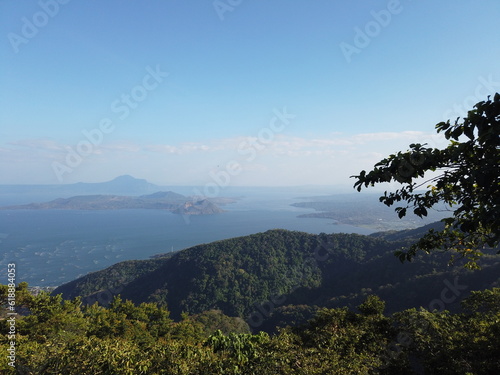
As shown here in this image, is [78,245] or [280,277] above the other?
[78,245]

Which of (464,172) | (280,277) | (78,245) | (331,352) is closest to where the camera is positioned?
(464,172)

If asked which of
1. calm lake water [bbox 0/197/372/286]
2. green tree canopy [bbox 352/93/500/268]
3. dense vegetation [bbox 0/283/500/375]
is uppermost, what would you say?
green tree canopy [bbox 352/93/500/268]

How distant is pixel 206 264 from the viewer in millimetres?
85625

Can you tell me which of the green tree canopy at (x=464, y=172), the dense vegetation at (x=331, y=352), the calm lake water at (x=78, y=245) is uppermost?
the green tree canopy at (x=464, y=172)

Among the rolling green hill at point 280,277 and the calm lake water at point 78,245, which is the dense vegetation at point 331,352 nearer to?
the rolling green hill at point 280,277

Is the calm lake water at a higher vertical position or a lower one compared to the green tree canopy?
lower

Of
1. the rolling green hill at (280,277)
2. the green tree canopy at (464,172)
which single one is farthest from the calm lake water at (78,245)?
the green tree canopy at (464,172)

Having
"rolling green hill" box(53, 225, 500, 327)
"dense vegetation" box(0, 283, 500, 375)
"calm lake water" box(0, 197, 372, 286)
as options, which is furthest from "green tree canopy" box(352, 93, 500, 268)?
"calm lake water" box(0, 197, 372, 286)

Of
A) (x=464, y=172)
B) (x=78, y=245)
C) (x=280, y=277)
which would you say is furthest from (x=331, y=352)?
(x=78, y=245)

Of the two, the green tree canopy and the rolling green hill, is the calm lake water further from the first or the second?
the green tree canopy

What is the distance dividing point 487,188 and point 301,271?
96.3 metres

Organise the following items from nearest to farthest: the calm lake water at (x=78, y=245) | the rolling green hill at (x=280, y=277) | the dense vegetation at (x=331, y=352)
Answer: the dense vegetation at (x=331, y=352)
the rolling green hill at (x=280, y=277)
the calm lake water at (x=78, y=245)

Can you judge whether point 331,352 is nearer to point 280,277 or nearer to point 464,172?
point 464,172

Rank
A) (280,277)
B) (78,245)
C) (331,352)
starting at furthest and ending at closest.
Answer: (78,245)
(280,277)
(331,352)
